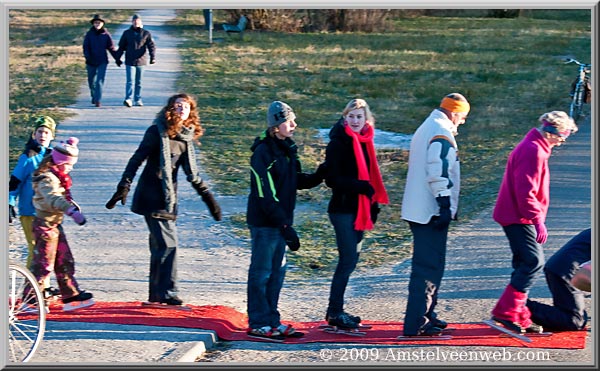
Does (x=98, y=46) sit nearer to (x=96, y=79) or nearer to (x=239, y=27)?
(x=96, y=79)

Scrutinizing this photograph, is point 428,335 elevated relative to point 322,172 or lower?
lower

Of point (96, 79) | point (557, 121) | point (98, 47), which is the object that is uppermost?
point (98, 47)

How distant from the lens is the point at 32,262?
748 centimetres

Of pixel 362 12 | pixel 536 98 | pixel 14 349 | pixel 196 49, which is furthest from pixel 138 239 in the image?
pixel 362 12

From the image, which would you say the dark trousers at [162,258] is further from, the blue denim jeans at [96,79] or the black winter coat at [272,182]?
the blue denim jeans at [96,79]

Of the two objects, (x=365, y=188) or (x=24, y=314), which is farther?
(x=365, y=188)

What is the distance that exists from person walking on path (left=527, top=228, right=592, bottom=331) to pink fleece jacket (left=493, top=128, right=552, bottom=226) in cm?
48

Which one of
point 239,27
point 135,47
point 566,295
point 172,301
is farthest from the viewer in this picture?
point 239,27

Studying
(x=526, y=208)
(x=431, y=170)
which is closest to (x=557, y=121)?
(x=526, y=208)

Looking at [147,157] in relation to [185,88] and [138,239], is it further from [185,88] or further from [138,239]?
[185,88]

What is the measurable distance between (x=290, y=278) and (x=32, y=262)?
2704 mm

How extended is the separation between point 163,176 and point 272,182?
3.21ft

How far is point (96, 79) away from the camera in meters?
17.7

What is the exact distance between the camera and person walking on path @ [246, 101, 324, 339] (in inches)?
274
